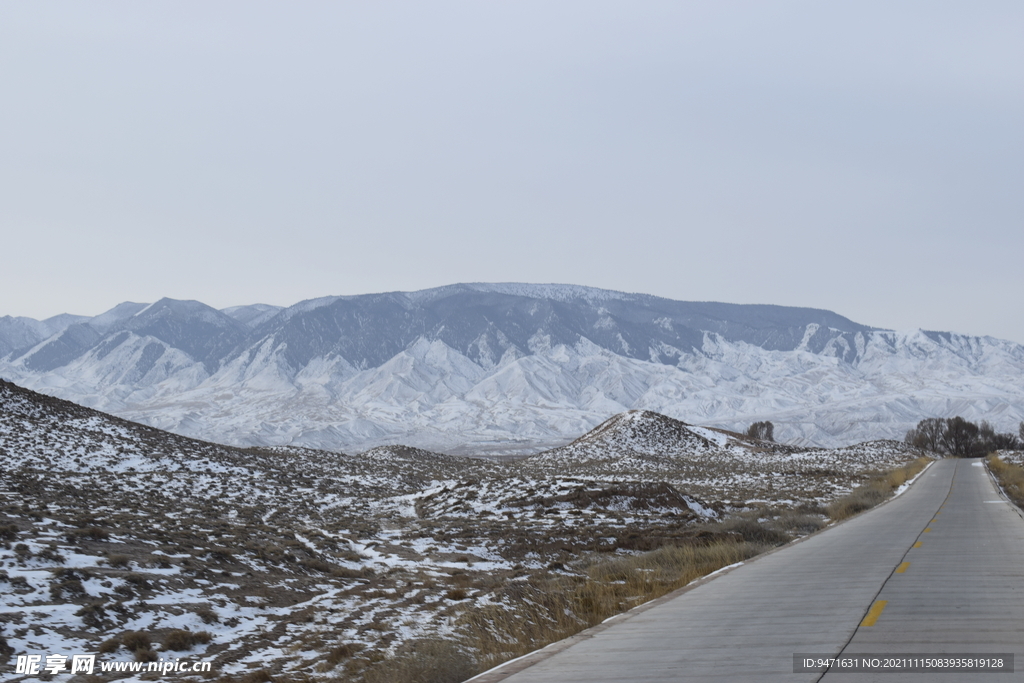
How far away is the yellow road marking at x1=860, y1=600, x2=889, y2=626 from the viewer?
8.91 m

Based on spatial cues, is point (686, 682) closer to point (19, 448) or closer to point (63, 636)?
point (63, 636)

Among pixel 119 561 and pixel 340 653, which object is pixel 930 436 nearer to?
pixel 119 561

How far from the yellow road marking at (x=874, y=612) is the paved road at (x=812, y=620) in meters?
0.02

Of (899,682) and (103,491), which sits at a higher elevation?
(899,682)

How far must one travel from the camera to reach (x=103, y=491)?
30328mm

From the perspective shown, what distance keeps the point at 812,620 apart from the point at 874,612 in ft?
3.07

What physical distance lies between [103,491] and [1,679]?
23.1m

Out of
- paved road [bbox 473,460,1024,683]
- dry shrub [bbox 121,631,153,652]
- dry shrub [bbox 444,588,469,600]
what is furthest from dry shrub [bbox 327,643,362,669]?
paved road [bbox 473,460,1024,683]

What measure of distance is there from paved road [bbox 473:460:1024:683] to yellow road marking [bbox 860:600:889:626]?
18 millimetres

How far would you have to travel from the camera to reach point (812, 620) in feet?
30.1

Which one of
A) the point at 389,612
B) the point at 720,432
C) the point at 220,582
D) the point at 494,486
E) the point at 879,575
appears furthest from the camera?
the point at 720,432

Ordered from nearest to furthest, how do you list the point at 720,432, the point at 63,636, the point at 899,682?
the point at 899,682, the point at 63,636, the point at 720,432

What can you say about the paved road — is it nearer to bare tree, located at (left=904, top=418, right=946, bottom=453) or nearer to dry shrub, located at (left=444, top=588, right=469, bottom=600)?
dry shrub, located at (left=444, top=588, right=469, bottom=600)

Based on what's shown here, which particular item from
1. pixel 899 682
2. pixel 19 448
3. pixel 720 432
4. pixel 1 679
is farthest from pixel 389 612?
pixel 720 432
